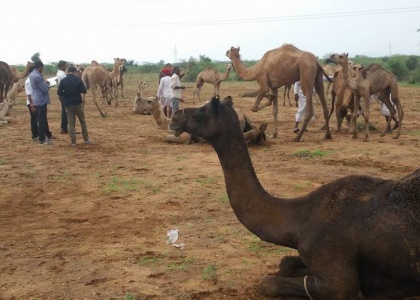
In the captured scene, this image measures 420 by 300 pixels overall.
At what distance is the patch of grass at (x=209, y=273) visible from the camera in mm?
5133

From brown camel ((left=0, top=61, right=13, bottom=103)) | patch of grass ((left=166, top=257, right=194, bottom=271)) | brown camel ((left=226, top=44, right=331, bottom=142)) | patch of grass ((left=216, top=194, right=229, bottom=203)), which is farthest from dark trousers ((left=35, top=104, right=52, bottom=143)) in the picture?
brown camel ((left=0, top=61, right=13, bottom=103))

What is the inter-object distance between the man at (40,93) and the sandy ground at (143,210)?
1.88 ft

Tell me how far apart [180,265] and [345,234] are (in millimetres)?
1967

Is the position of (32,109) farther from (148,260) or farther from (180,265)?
(180,265)

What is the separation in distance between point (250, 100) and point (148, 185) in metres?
17.8

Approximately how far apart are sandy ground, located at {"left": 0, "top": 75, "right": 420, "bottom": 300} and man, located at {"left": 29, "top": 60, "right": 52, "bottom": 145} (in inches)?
22.5

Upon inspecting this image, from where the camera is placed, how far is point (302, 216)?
14.8ft

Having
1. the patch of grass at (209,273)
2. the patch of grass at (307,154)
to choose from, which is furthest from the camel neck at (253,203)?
the patch of grass at (307,154)

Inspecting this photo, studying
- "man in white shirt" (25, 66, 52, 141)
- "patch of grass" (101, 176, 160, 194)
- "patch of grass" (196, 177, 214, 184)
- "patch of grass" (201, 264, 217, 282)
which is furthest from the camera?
"man in white shirt" (25, 66, 52, 141)

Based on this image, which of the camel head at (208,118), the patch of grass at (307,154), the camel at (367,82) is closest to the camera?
the camel head at (208,118)

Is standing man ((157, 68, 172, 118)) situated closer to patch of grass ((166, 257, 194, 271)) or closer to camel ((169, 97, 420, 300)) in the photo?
patch of grass ((166, 257, 194, 271))

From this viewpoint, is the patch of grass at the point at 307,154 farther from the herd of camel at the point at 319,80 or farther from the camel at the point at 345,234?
the camel at the point at 345,234

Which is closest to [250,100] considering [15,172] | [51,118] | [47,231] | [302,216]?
[51,118]

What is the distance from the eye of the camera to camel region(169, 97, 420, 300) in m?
4.01
